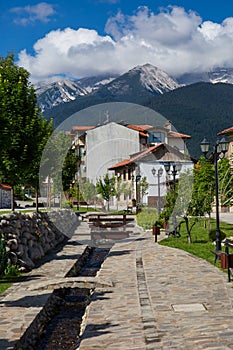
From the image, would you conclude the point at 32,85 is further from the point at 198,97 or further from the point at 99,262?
the point at 198,97

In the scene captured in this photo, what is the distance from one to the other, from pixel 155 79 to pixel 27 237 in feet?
59.5

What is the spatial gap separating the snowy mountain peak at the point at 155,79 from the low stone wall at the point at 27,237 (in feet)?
40.3

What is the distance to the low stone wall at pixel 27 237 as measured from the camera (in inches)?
516

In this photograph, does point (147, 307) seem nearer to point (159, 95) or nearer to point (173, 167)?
point (173, 167)

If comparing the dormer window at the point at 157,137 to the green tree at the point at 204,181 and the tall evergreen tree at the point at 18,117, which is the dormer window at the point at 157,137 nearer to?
the green tree at the point at 204,181

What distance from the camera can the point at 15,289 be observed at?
1004 cm

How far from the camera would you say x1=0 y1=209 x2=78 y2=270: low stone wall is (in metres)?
13.1

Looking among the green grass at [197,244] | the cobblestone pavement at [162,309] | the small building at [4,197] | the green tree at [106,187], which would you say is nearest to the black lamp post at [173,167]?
the green grass at [197,244]

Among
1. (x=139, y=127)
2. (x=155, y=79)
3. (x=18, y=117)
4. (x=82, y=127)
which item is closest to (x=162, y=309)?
(x=18, y=117)

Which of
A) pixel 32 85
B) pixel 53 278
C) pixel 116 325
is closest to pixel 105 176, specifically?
pixel 32 85

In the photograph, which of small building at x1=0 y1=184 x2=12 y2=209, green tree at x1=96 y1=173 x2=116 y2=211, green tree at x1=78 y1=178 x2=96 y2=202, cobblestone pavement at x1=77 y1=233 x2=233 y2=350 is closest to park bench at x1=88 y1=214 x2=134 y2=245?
green tree at x1=78 y1=178 x2=96 y2=202

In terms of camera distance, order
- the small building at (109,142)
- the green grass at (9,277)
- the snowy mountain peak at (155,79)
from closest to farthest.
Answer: the green grass at (9,277) < the small building at (109,142) < the snowy mountain peak at (155,79)

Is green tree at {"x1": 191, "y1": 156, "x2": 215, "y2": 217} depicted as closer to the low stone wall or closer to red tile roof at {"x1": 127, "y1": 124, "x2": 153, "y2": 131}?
red tile roof at {"x1": 127, "y1": 124, "x2": 153, "y2": 131}

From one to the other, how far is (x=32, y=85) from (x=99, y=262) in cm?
759
